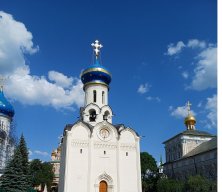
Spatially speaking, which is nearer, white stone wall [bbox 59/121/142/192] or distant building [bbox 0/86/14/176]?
white stone wall [bbox 59/121/142/192]

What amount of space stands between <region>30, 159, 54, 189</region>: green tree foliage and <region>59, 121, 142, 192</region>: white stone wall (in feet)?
52.1

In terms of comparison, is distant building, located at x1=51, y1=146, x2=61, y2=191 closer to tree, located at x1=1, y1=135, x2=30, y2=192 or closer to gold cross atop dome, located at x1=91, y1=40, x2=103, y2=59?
tree, located at x1=1, y1=135, x2=30, y2=192

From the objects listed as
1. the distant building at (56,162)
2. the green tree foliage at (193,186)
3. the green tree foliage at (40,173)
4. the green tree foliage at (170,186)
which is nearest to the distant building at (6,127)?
the green tree foliage at (40,173)

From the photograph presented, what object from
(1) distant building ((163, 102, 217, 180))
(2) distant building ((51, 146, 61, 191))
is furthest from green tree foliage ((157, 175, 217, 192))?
(2) distant building ((51, 146, 61, 191))

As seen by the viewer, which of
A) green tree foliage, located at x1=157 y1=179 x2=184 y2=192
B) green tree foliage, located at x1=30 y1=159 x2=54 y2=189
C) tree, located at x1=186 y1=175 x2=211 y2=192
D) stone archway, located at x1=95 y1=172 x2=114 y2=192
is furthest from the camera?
green tree foliage, located at x1=30 y1=159 x2=54 y2=189

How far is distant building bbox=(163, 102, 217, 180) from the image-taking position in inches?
862

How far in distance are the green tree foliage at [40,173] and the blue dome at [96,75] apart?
1632 centimetres

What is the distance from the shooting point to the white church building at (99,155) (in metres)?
15.3

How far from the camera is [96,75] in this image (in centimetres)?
1866

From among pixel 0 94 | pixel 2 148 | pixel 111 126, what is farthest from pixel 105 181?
pixel 0 94

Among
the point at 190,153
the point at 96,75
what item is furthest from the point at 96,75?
the point at 190,153

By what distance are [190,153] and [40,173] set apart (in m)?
16.8
